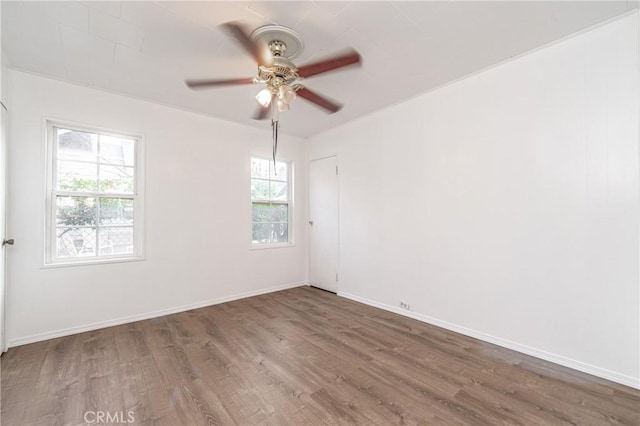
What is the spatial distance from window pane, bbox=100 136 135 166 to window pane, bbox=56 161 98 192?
172mm

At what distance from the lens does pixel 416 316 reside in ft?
10.6

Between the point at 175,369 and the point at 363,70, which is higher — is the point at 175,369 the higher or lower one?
the lower one

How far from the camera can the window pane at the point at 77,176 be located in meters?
2.90

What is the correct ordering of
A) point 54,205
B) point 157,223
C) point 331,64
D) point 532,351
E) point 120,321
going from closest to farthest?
point 331,64, point 532,351, point 54,205, point 120,321, point 157,223

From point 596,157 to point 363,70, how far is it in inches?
82.0

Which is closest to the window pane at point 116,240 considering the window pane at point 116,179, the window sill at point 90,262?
the window sill at point 90,262

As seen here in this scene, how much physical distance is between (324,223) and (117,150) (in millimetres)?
3011

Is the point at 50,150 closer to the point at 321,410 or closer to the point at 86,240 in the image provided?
the point at 86,240

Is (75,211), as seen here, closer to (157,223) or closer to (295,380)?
(157,223)

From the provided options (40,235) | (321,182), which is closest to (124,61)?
(40,235)

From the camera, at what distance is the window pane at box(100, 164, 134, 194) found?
313 centimetres

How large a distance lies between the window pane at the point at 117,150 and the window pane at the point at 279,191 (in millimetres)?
1994

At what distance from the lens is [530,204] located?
241cm

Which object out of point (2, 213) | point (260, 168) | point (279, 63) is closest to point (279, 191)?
point (260, 168)
